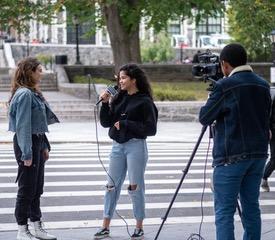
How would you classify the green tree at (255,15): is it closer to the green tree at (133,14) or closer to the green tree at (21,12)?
the green tree at (133,14)

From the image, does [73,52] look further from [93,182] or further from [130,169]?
[130,169]

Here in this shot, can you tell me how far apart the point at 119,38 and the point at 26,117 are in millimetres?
25822

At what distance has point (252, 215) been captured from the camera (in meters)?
6.52

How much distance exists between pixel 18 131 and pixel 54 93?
27.5 m

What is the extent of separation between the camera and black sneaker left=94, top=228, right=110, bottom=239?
7.72m

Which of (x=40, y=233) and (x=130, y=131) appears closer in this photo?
(x=130, y=131)

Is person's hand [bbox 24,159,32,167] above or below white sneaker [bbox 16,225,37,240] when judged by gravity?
above

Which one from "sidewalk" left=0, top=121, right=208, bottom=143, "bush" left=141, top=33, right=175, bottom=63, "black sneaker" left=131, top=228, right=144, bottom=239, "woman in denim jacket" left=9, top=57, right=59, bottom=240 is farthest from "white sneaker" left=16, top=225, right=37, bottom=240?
"bush" left=141, top=33, right=175, bottom=63

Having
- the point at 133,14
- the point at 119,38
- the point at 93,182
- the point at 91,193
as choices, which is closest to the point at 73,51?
the point at 119,38

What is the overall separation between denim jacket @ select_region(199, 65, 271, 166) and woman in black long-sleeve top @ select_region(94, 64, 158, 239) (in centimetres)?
140

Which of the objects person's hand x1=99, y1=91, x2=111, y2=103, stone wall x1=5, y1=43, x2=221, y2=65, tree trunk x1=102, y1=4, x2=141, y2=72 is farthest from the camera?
stone wall x1=5, y1=43, x2=221, y2=65

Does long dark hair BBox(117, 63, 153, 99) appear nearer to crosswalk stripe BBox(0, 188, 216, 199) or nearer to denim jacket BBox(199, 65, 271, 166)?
denim jacket BBox(199, 65, 271, 166)

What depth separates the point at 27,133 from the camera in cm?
736

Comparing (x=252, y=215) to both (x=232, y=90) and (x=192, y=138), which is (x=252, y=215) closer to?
(x=232, y=90)
